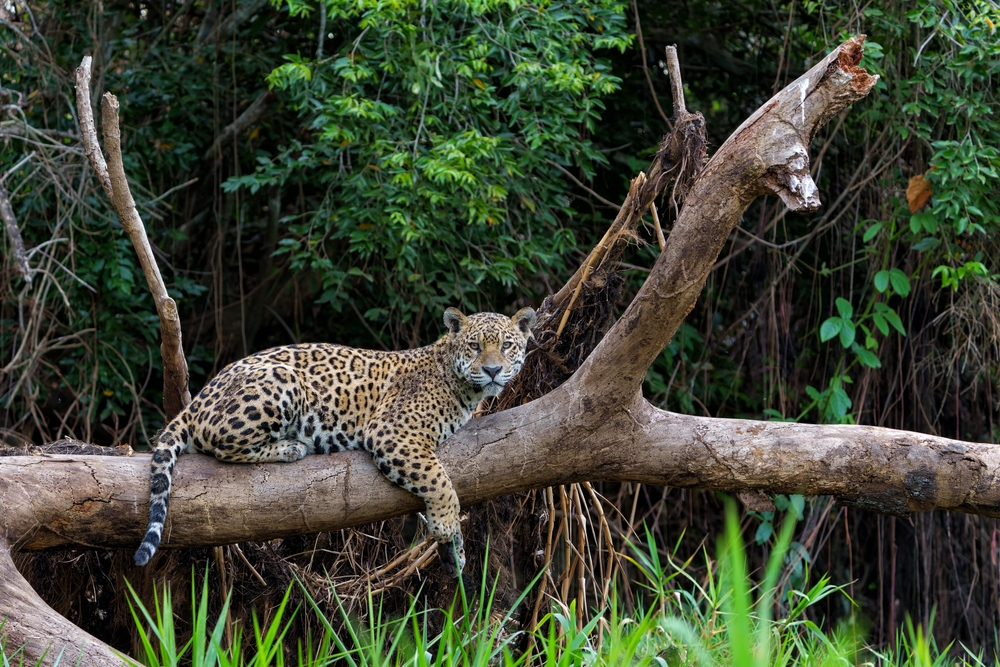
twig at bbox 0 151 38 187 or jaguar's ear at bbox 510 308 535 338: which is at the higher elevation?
twig at bbox 0 151 38 187

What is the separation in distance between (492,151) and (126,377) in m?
3.58

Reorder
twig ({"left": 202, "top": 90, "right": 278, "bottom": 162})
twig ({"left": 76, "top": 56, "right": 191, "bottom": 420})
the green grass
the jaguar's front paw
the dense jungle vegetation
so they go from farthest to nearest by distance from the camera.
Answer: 1. twig ({"left": 202, "top": 90, "right": 278, "bottom": 162})
2. the dense jungle vegetation
3. the jaguar's front paw
4. twig ({"left": 76, "top": 56, "right": 191, "bottom": 420})
5. the green grass

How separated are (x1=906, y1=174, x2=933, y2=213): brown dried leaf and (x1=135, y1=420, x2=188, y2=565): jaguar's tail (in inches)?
201

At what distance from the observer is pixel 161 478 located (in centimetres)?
460

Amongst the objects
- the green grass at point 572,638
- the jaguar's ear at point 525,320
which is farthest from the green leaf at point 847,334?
the jaguar's ear at point 525,320

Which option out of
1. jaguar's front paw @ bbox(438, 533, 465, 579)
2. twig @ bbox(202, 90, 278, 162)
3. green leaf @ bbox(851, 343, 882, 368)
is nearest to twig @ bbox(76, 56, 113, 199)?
jaguar's front paw @ bbox(438, 533, 465, 579)

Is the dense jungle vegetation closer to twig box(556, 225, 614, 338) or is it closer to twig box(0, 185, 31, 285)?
twig box(0, 185, 31, 285)

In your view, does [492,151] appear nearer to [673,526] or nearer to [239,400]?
[239,400]

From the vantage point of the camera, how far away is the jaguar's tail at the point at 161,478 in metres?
4.39

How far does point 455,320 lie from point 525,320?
37 cm

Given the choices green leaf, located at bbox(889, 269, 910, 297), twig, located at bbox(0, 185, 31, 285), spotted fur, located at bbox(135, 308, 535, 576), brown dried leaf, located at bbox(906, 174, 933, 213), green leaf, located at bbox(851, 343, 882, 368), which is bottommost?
green leaf, located at bbox(851, 343, 882, 368)

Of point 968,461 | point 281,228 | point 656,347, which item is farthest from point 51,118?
point 968,461

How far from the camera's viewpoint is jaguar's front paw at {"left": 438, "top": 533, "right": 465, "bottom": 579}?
487 cm

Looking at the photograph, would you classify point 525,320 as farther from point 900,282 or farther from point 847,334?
point 900,282
